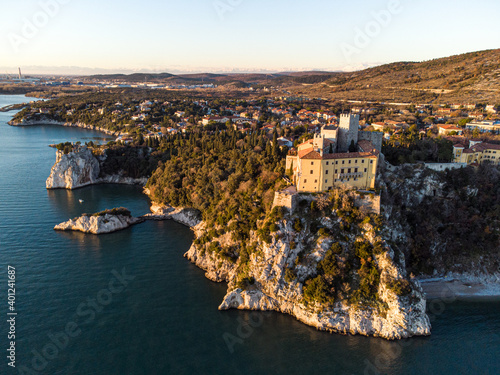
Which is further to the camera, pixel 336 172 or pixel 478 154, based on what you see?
pixel 478 154

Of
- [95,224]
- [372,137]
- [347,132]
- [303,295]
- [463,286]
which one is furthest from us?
[95,224]

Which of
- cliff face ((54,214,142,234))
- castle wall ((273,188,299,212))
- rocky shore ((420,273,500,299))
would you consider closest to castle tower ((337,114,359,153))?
castle wall ((273,188,299,212))

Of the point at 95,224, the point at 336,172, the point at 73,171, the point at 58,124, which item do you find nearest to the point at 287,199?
the point at 336,172

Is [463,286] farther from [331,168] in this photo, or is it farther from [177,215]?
[177,215]

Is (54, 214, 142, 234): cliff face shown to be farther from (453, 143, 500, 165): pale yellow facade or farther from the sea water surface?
(453, 143, 500, 165): pale yellow facade

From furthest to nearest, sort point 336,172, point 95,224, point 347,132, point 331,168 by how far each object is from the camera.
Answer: point 95,224, point 347,132, point 336,172, point 331,168

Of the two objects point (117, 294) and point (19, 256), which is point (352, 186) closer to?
point (117, 294)

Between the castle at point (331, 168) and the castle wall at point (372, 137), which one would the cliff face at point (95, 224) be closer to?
the castle at point (331, 168)
